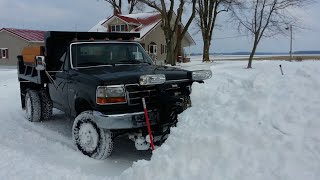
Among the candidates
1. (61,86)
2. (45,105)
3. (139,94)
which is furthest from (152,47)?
(139,94)

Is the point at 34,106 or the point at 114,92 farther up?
the point at 114,92

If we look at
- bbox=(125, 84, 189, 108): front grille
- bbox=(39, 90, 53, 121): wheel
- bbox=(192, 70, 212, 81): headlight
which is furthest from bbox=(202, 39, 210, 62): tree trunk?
bbox=(125, 84, 189, 108): front grille

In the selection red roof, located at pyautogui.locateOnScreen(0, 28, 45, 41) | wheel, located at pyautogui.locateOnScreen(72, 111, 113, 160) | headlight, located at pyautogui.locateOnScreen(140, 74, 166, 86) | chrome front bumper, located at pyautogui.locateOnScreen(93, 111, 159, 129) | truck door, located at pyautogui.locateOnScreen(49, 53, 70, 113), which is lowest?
wheel, located at pyautogui.locateOnScreen(72, 111, 113, 160)

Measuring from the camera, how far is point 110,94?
5.89m

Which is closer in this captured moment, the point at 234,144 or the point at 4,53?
the point at 234,144

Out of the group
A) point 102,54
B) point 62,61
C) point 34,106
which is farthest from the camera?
point 34,106

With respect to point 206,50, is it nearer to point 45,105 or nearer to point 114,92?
point 45,105

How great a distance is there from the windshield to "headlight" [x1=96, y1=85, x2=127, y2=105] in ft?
4.32

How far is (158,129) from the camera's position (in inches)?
240

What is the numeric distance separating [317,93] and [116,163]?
9.84 ft

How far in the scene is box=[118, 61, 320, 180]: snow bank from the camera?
13.9ft

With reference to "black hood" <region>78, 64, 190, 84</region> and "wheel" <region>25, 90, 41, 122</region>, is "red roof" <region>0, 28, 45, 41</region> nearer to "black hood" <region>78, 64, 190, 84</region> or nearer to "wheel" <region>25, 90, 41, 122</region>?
"wheel" <region>25, 90, 41, 122</region>

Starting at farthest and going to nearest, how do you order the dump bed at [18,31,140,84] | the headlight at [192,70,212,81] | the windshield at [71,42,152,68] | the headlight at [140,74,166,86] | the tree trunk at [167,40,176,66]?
the tree trunk at [167,40,176,66] → the dump bed at [18,31,140,84] → the windshield at [71,42,152,68] → the headlight at [192,70,212,81] → the headlight at [140,74,166,86]

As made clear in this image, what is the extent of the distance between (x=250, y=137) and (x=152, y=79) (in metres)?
1.78
